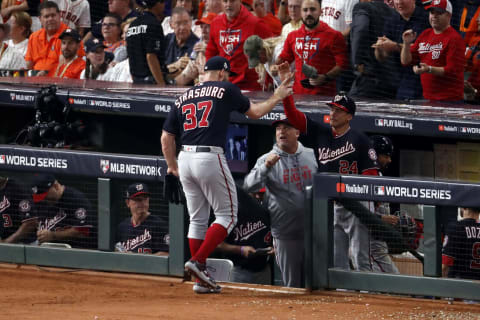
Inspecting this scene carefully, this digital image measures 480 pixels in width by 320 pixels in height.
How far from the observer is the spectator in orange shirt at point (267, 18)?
9.83 metres

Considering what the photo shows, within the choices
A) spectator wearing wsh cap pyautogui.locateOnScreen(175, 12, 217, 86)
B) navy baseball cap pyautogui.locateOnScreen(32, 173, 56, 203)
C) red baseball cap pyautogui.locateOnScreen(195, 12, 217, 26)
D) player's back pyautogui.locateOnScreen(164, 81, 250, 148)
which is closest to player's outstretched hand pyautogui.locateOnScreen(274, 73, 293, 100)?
player's back pyautogui.locateOnScreen(164, 81, 250, 148)

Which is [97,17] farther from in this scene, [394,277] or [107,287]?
[394,277]

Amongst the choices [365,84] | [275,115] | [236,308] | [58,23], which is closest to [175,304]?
[236,308]

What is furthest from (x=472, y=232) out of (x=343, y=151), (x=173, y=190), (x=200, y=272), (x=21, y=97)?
(x=21, y=97)

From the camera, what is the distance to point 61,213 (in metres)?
6.94

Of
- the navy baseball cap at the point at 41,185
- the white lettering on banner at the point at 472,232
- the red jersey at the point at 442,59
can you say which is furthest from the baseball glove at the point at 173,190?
the red jersey at the point at 442,59

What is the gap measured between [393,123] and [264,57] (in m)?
1.73

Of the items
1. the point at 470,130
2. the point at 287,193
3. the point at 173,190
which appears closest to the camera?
the point at 173,190

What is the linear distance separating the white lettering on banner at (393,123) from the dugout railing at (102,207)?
6.55 feet

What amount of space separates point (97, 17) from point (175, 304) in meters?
6.85

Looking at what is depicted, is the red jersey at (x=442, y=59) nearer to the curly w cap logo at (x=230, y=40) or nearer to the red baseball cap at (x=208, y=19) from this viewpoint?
the curly w cap logo at (x=230, y=40)

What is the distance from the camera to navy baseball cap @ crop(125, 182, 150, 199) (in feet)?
22.2

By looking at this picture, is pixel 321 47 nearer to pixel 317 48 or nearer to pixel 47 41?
pixel 317 48

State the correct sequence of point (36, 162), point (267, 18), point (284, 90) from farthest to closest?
point (267, 18), point (36, 162), point (284, 90)
